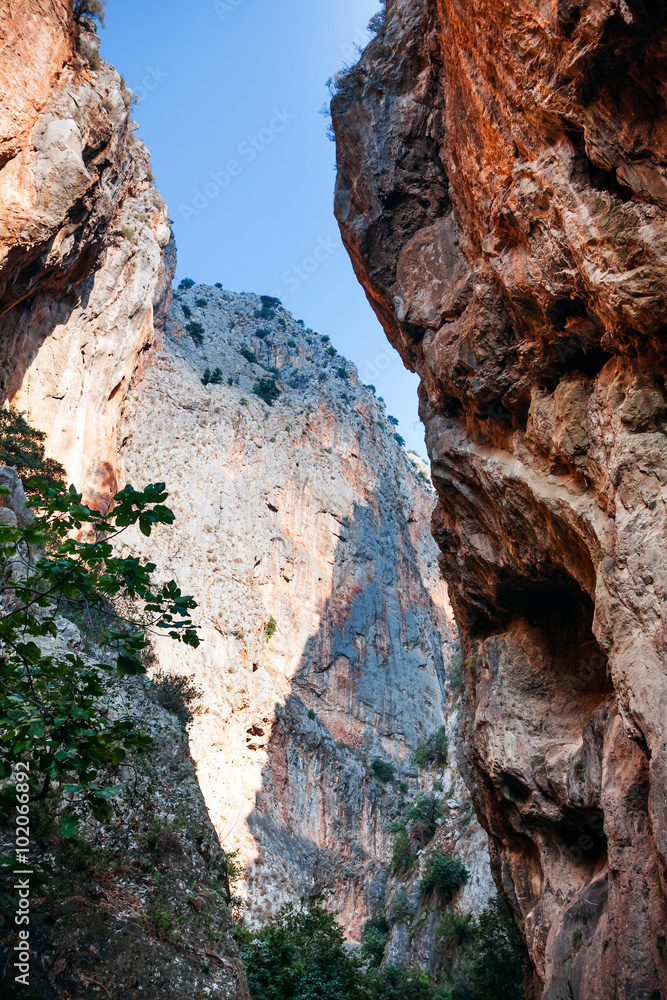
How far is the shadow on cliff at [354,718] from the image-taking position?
99.8 ft

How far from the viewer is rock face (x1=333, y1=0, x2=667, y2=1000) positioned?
7.54 meters

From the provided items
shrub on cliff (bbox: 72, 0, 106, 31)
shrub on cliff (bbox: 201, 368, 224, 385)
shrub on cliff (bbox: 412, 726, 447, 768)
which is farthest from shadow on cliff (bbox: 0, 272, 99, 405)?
shrub on cliff (bbox: 412, 726, 447, 768)

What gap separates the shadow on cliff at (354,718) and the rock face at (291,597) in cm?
12

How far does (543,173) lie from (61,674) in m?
8.76

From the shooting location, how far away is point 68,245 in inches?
699

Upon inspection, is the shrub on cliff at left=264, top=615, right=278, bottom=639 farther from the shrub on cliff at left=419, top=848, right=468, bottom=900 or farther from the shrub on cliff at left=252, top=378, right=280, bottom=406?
the shrub on cliff at left=252, top=378, right=280, bottom=406

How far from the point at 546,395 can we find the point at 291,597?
30.9 m

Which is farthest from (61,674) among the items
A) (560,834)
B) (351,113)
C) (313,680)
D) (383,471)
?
(383,471)

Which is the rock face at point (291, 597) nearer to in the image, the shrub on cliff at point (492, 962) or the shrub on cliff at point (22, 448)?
the shrub on cliff at point (492, 962)

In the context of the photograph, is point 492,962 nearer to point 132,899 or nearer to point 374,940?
point 132,899

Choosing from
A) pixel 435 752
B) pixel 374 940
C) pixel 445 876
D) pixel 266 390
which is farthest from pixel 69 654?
pixel 266 390

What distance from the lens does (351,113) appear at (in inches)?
682

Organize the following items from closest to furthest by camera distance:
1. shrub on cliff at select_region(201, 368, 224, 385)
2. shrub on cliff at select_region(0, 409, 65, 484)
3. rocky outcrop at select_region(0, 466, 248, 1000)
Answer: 1. rocky outcrop at select_region(0, 466, 248, 1000)
2. shrub on cliff at select_region(0, 409, 65, 484)
3. shrub on cliff at select_region(201, 368, 224, 385)

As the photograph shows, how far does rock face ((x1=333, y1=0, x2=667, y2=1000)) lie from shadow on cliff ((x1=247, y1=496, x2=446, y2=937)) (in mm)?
17470
